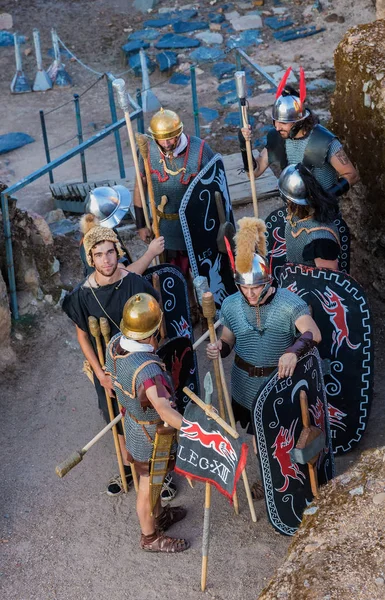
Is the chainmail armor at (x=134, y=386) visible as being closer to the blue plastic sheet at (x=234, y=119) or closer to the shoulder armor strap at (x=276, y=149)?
the shoulder armor strap at (x=276, y=149)

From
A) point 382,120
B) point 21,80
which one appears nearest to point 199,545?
point 382,120

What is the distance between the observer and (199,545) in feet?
16.5

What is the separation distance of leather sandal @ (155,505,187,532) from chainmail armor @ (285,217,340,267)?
1.69 metres

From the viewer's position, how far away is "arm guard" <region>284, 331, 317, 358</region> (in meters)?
4.43

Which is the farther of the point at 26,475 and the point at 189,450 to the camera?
the point at 26,475

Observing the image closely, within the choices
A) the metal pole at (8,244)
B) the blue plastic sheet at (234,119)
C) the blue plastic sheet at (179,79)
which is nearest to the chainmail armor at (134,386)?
the metal pole at (8,244)

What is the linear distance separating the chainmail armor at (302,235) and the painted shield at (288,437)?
1039 millimetres

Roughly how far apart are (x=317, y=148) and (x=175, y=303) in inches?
55.5

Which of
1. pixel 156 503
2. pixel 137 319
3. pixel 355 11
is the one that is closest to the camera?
pixel 137 319

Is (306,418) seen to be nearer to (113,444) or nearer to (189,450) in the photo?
(189,450)

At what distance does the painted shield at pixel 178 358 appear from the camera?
4.93 metres

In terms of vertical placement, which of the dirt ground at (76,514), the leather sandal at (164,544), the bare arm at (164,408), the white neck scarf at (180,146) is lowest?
the dirt ground at (76,514)

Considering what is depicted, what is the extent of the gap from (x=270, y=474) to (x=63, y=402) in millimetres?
2231

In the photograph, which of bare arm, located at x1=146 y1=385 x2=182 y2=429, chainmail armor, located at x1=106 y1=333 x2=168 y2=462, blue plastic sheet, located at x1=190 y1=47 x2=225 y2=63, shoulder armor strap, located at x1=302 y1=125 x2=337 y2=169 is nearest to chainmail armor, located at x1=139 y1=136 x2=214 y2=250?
shoulder armor strap, located at x1=302 y1=125 x2=337 y2=169
